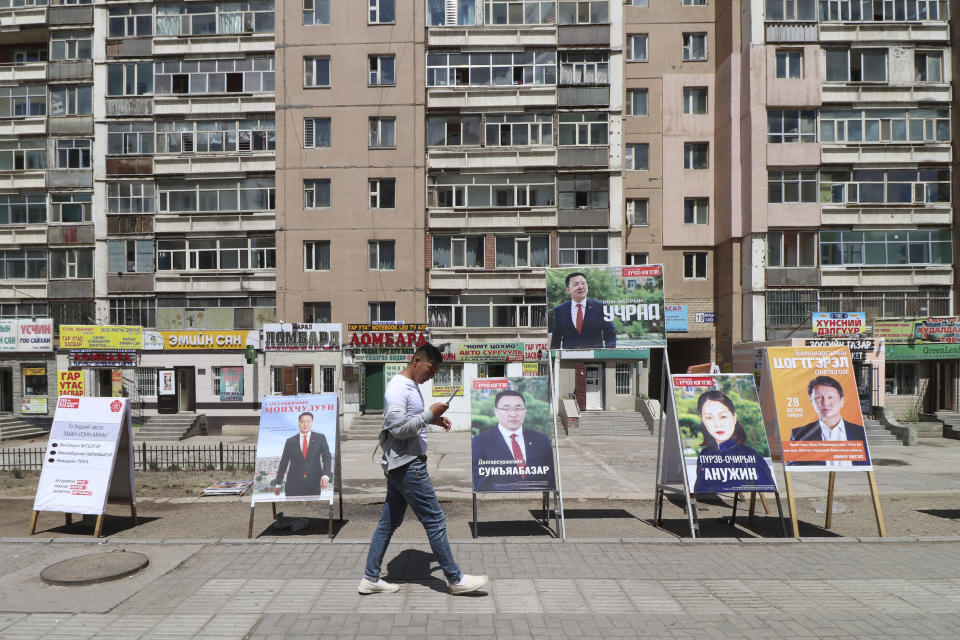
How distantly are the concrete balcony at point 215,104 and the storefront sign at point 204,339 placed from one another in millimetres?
10652

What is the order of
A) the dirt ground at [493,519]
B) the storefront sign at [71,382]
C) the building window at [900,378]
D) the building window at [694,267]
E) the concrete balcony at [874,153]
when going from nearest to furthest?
the dirt ground at [493,519], the storefront sign at [71,382], the building window at [900,378], the concrete balcony at [874,153], the building window at [694,267]

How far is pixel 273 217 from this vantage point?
103 feet

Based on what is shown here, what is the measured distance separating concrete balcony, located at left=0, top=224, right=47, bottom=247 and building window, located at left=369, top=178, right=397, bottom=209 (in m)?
16.5

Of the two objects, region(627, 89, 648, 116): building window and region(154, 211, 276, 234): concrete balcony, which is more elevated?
region(627, 89, 648, 116): building window

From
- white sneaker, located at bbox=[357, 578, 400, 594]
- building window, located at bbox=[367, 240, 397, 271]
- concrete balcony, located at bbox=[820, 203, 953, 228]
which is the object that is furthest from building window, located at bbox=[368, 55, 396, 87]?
white sneaker, located at bbox=[357, 578, 400, 594]

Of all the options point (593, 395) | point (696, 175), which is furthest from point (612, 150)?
point (593, 395)

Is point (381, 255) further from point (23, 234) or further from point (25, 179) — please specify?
point (25, 179)

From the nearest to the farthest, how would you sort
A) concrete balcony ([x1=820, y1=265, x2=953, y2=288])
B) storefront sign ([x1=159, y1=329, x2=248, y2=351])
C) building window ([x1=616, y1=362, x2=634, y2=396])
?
concrete balcony ([x1=820, y1=265, x2=953, y2=288])
storefront sign ([x1=159, y1=329, x2=248, y2=351])
building window ([x1=616, y1=362, x2=634, y2=396])

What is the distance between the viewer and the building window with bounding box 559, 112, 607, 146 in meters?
31.5

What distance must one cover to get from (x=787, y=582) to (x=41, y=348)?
114 feet

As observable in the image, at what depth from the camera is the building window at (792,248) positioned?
30.9 meters

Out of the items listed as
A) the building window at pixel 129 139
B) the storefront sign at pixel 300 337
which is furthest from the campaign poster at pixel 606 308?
the building window at pixel 129 139

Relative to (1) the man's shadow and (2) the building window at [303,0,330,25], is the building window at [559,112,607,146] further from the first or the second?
(1) the man's shadow

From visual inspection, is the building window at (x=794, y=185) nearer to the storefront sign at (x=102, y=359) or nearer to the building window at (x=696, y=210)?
the building window at (x=696, y=210)
